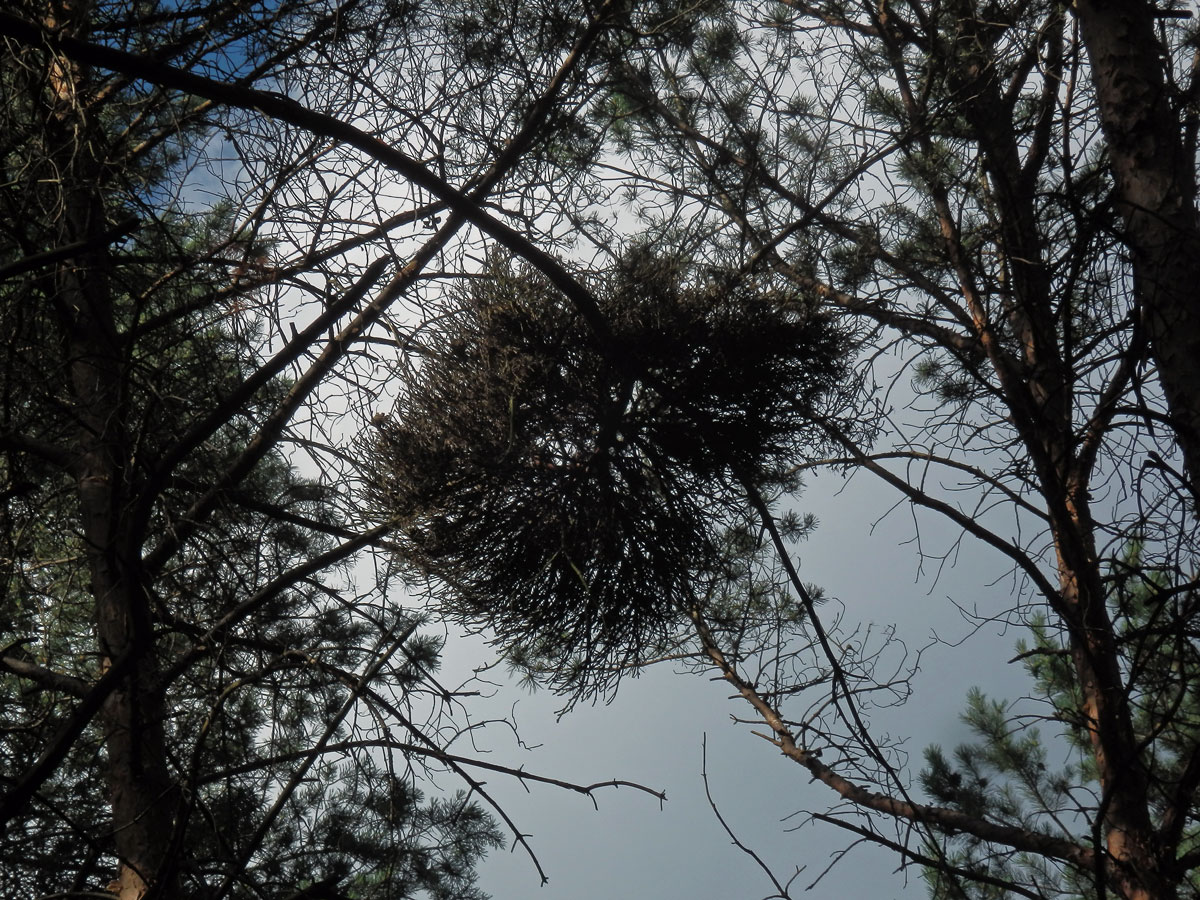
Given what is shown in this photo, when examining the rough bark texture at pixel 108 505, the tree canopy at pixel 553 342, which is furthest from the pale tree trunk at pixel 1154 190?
the rough bark texture at pixel 108 505

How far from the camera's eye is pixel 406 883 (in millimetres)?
2047

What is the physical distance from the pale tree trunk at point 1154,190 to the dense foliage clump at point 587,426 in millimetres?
434

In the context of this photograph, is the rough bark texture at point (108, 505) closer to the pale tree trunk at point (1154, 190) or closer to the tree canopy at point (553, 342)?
the tree canopy at point (553, 342)

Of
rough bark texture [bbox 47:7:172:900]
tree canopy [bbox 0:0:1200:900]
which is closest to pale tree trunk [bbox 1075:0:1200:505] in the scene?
tree canopy [bbox 0:0:1200:900]

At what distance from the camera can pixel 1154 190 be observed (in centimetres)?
118

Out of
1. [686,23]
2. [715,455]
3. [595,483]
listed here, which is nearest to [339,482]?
[595,483]

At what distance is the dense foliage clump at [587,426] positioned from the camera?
1.38 m

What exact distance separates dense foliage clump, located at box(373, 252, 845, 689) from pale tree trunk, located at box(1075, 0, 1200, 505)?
434 mm

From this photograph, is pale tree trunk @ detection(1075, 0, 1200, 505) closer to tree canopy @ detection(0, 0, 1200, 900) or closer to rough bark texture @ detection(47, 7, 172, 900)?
tree canopy @ detection(0, 0, 1200, 900)

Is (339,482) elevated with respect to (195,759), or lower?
elevated

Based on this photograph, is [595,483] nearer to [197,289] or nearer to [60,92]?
[197,289]

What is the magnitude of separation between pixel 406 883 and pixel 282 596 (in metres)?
0.78

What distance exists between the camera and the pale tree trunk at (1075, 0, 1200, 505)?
1.13m

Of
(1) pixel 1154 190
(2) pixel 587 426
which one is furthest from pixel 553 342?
(1) pixel 1154 190
